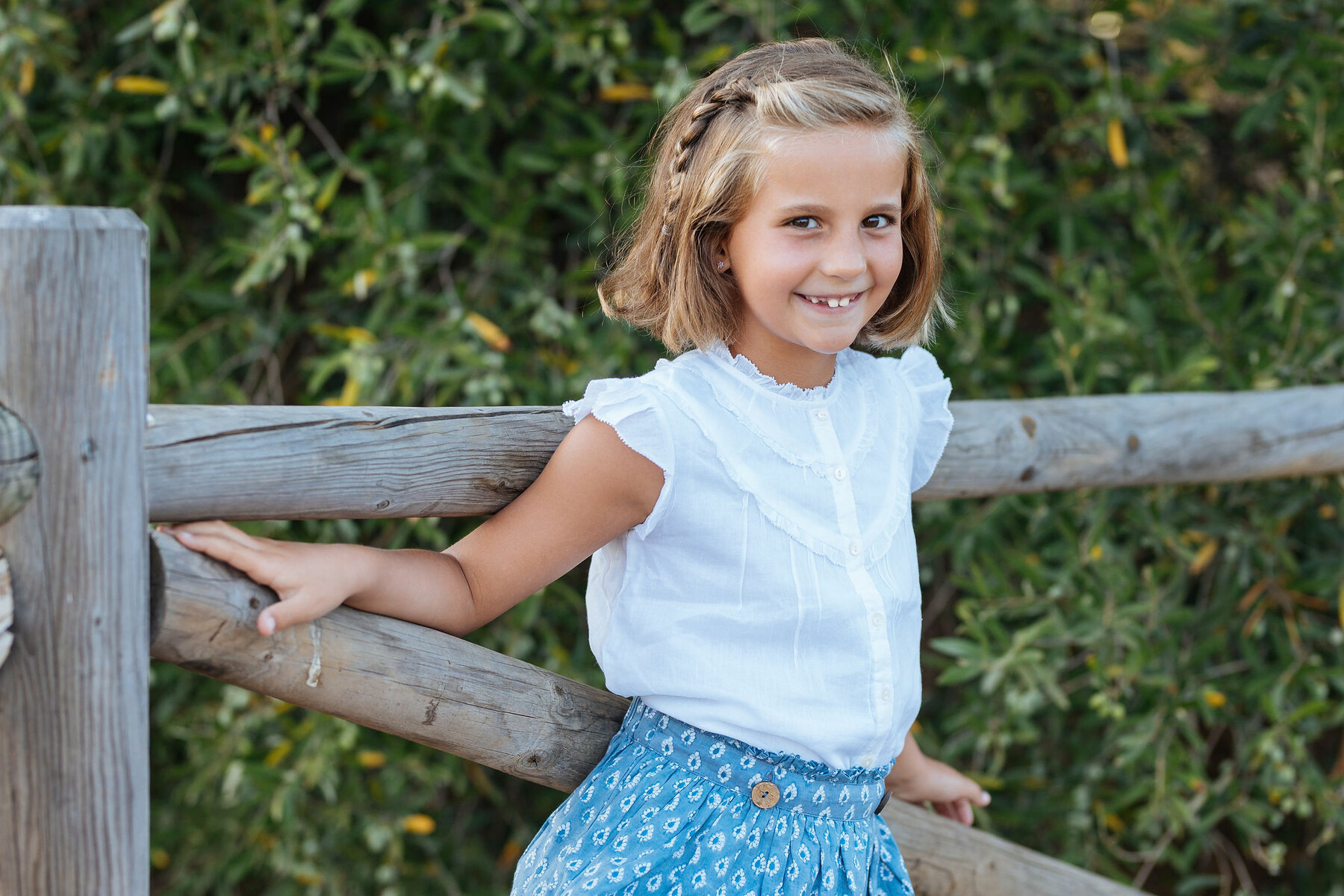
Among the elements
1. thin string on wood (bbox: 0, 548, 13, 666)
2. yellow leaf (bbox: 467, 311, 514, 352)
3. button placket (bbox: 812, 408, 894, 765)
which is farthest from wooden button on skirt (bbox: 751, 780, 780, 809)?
yellow leaf (bbox: 467, 311, 514, 352)

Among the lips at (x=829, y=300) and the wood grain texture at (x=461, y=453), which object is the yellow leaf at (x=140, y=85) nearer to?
the wood grain texture at (x=461, y=453)

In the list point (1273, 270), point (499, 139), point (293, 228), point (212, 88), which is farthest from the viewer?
point (499, 139)

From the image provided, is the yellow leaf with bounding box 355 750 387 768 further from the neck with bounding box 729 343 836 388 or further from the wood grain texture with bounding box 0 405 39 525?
the wood grain texture with bounding box 0 405 39 525

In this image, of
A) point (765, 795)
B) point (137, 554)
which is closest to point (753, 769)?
point (765, 795)

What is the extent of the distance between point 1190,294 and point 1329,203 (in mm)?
311

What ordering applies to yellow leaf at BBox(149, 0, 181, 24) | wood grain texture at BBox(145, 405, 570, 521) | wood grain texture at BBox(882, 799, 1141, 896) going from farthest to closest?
yellow leaf at BBox(149, 0, 181, 24) < wood grain texture at BBox(882, 799, 1141, 896) < wood grain texture at BBox(145, 405, 570, 521)

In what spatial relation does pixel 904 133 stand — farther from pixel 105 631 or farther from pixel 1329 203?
pixel 1329 203

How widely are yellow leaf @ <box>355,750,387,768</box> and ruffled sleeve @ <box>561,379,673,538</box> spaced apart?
137 centimetres

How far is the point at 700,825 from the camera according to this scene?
1152mm

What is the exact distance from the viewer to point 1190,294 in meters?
2.43

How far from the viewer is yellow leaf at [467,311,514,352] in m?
2.09

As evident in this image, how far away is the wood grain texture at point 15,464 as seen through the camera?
0.75 meters

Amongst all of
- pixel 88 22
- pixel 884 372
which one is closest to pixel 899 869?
pixel 884 372

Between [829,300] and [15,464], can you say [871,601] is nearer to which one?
[829,300]
